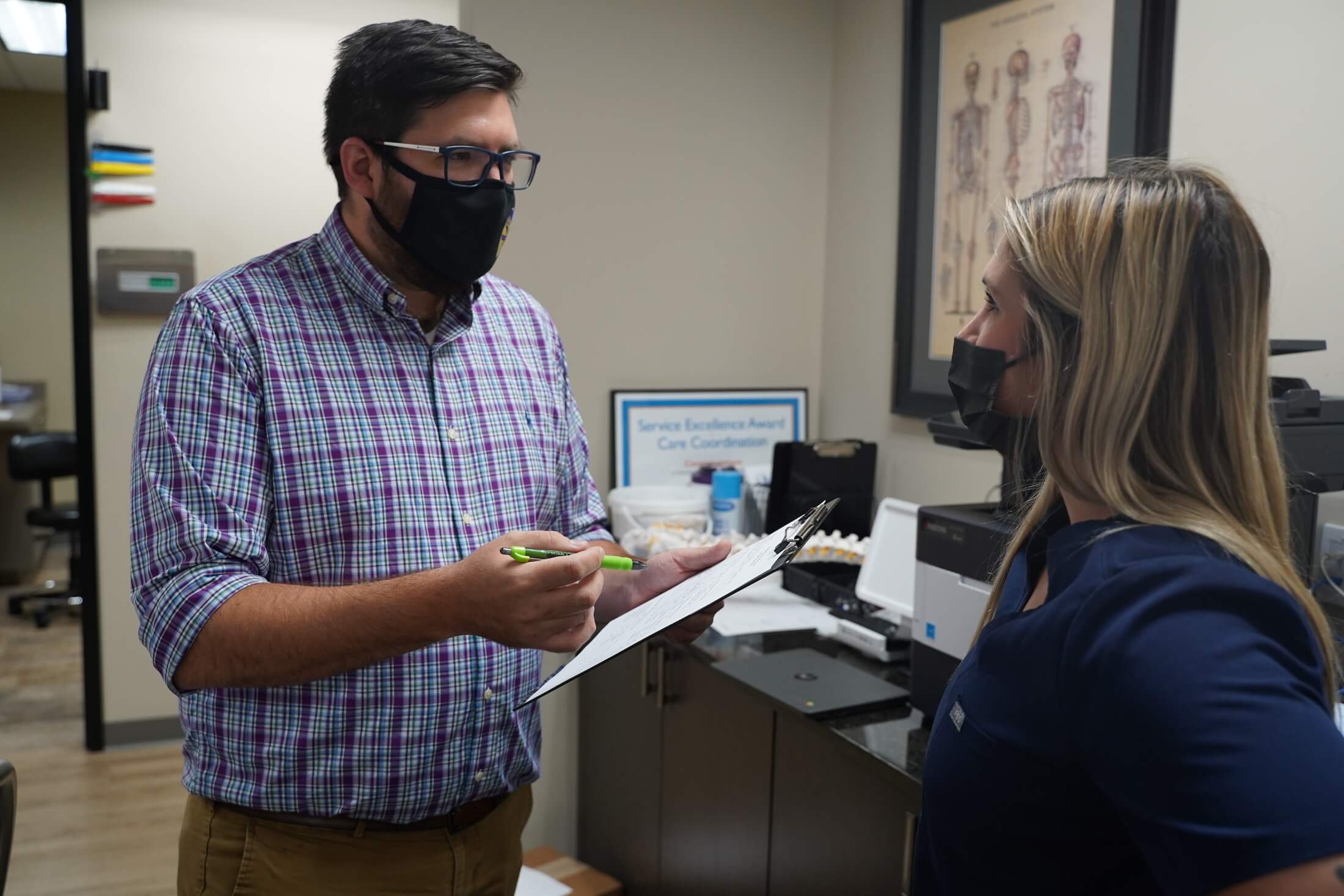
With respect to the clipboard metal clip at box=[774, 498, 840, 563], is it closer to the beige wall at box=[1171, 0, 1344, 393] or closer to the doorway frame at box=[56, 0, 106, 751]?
the beige wall at box=[1171, 0, 1344, 393]

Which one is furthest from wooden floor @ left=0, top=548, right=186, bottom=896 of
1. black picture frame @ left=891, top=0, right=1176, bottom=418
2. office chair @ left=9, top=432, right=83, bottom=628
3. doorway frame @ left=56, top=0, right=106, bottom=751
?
black picture frame @ left=891, top=0, right=1176, bottom=418

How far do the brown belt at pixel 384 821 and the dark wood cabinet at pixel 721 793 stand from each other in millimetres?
561

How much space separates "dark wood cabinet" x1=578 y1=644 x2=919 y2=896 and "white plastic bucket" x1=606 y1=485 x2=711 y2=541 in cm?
32

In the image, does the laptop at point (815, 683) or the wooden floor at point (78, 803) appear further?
the wooden floor at point (78, 803)

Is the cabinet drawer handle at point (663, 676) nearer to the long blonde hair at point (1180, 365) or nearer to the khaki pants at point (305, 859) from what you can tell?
the khaki pants at point (305, 859)

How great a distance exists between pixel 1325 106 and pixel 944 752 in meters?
1.36

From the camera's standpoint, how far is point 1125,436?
0.89m

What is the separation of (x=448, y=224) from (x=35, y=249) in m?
7.42

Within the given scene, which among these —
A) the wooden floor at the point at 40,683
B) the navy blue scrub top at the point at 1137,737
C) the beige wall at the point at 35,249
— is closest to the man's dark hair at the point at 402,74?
the navy blue scrub top at the point at 1137,737

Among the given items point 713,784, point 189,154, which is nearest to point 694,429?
point 713,784

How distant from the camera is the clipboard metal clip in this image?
100 centimetres

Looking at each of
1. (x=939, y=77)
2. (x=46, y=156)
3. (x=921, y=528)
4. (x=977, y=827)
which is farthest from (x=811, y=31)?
(x=46, y=156)

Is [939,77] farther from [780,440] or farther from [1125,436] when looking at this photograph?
[1125,436]

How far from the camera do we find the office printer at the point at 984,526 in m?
1.49
